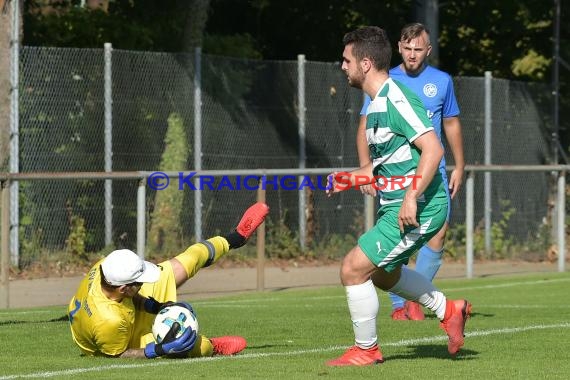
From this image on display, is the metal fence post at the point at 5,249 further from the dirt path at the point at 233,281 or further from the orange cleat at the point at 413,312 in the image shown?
the orange cleat at the point at 413,312

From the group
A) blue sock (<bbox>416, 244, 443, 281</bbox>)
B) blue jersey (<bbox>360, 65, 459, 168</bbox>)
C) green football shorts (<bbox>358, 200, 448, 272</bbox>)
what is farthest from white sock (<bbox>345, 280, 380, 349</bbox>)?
blue sock (<bbox>416, 244, 443, 281</bbox>)

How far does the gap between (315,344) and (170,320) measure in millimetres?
1527

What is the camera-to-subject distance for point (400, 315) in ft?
39.3

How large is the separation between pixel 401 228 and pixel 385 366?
89 cm

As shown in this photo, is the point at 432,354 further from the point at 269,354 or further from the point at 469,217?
the point at 469,217

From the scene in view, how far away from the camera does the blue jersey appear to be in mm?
11469

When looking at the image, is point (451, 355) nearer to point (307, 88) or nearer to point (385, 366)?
point (385, 366)

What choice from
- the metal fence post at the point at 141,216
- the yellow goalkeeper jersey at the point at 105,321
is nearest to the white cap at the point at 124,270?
the yellow goalkeeper jersey at the point at 105,321

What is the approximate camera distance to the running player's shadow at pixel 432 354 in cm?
936

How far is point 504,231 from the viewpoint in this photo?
70.8 feet

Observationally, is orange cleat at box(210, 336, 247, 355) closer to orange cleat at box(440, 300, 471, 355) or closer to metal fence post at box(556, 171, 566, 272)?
orange cleat at box(440, 300, 471, 355)

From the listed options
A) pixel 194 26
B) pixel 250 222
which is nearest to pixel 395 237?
pixel 250 222

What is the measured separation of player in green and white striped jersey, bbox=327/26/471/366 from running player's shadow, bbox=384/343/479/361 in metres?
0.51

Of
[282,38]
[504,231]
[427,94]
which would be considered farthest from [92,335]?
[282,38]
